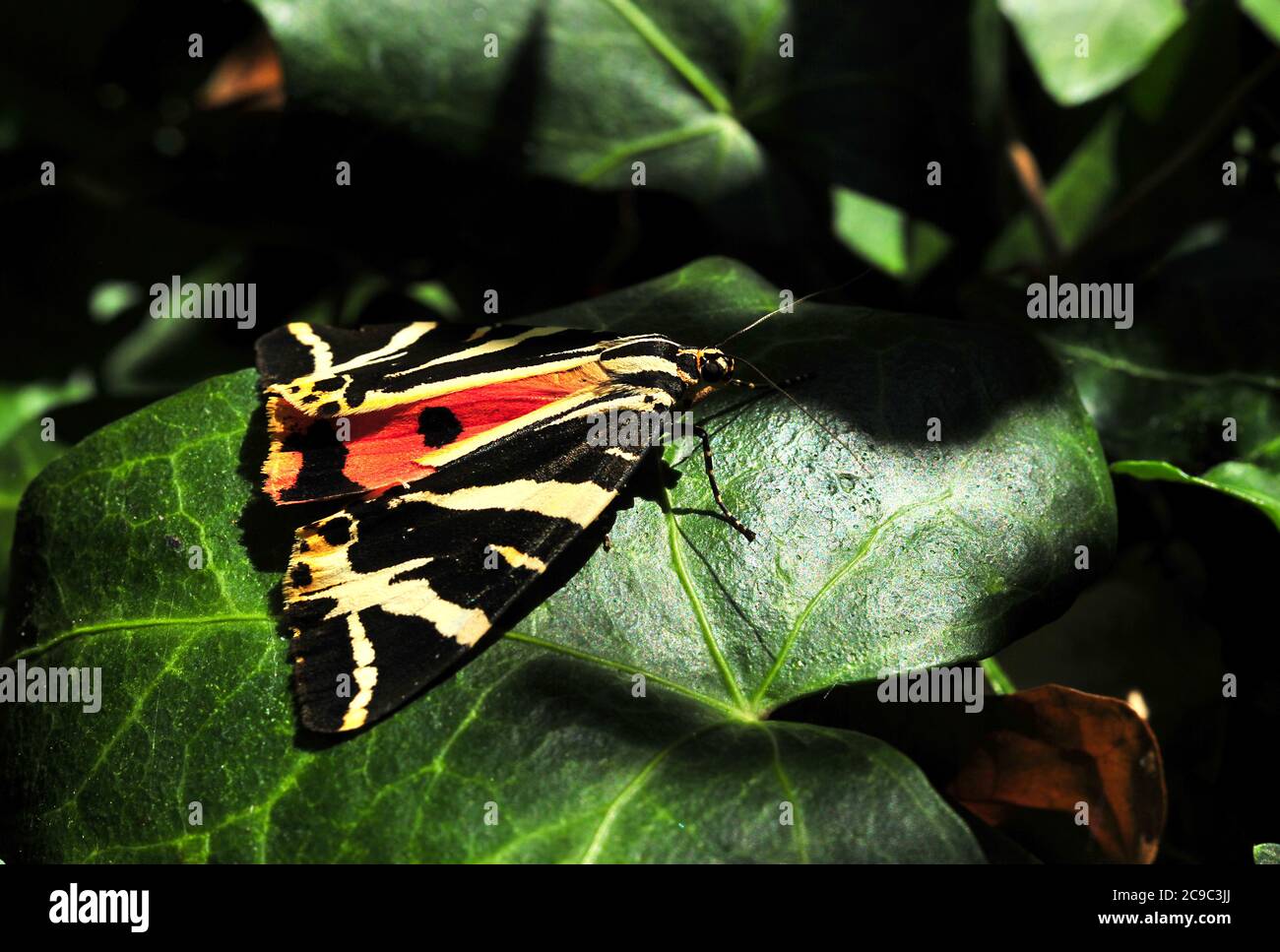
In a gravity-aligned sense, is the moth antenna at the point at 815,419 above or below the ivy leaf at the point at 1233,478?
above

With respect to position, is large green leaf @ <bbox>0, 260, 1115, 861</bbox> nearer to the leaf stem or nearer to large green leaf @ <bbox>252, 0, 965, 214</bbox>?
the leaf stem

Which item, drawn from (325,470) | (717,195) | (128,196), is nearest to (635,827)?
(325,470)

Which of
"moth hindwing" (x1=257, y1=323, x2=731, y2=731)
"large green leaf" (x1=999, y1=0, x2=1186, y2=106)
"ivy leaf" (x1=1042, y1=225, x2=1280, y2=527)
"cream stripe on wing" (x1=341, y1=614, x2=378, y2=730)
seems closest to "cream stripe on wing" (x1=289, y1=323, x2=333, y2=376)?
"moth hindwing" (x1=257, y1=323, x2=731, y2=731)

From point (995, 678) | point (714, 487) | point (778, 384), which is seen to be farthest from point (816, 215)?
point (995, 678)

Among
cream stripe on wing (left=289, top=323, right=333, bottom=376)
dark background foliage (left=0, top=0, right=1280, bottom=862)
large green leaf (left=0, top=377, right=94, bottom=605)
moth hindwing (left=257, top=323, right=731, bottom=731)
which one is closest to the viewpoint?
moth hindwing (left=257, top=323, right=731, bottom=731)

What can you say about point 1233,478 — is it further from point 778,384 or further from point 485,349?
point 485,349

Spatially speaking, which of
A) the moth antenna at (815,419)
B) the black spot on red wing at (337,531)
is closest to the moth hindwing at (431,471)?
the black spot on red wing at (337,531)

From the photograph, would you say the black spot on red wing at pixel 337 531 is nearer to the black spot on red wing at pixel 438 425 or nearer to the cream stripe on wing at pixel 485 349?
the black spot on red wing at pixel 438 425

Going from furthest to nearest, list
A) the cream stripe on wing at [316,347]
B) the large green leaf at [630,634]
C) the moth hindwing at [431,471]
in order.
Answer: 1. the cream stripe on wing at [316,347]
2. the moth hindwing at [431,471]
3. the large green leaf at [630,634]
